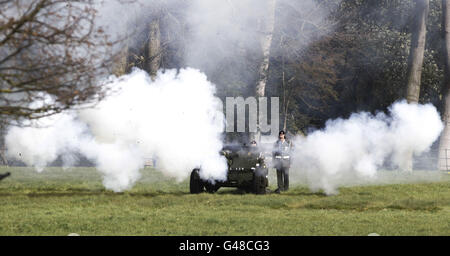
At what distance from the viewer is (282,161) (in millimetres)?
24078

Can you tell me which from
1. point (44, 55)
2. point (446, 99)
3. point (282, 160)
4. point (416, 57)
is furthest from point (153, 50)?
point (44, 55)

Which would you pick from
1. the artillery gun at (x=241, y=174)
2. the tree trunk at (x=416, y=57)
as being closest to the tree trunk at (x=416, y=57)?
the tree trunk at (x=416, y=57)

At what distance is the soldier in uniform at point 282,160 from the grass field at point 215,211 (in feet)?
1.83

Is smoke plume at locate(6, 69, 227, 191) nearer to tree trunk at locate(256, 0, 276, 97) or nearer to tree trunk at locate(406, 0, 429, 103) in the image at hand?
tree trunk at locate(256, 0, 276, 97)

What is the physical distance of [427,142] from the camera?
91.9 feet

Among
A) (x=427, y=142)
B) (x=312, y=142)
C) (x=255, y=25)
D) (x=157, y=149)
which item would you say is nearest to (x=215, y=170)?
(x=157, y=149)

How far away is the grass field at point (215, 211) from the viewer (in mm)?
14578

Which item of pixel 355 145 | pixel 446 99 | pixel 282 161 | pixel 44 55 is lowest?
pixel 282 161

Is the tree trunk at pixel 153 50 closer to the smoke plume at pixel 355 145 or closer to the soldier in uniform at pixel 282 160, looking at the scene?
the smoke plume at pixel 355 145

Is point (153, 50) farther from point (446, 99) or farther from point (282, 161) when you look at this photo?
point (446, 99)

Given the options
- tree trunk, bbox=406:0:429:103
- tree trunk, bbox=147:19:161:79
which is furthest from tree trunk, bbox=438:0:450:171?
tree trunk, bbox=147:19:161:79

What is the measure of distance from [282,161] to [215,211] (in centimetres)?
679

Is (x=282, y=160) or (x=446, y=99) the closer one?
(x=282, y=160)

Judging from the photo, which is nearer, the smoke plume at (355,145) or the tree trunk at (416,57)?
the smoke plume at (355,145)
